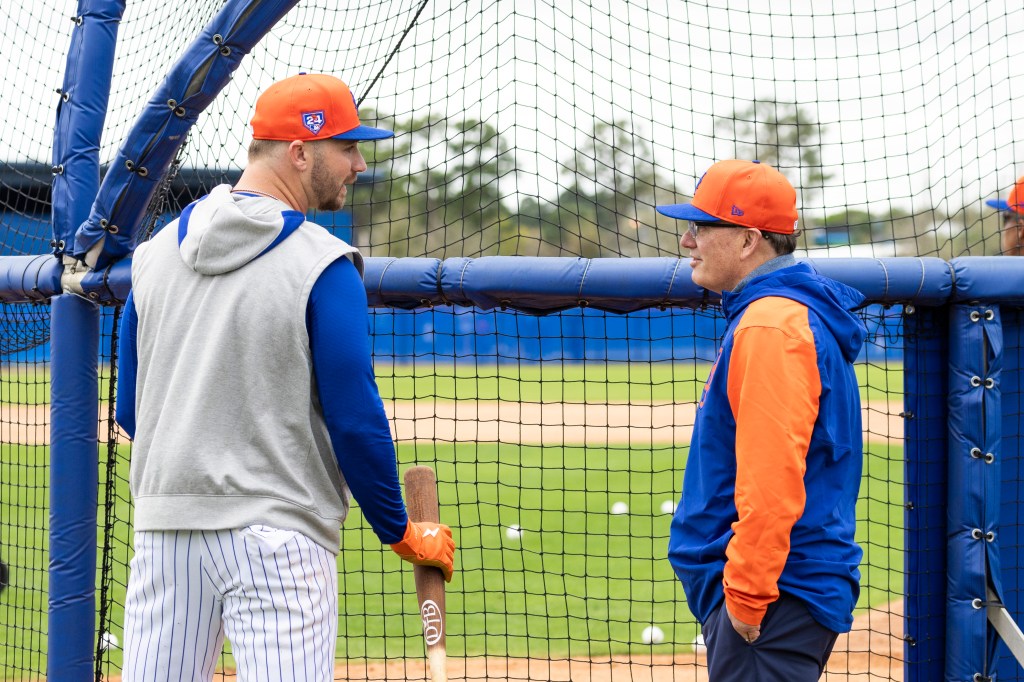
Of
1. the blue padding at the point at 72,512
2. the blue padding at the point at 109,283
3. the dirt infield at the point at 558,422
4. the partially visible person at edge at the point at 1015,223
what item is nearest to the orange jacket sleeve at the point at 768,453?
the blue padding at the point at 109,283

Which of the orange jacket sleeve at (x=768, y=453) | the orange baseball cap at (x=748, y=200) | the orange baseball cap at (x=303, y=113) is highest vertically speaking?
the orange baseball cap at (x=303, y=113)

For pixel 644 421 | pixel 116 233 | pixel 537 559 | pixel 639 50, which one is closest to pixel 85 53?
pixel 116 233

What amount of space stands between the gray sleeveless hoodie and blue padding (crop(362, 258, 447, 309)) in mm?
1197

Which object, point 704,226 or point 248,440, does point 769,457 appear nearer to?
point 704,226

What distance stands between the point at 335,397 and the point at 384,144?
17459mm

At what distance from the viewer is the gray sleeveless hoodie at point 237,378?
203 cm

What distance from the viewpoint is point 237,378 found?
80.0 inches

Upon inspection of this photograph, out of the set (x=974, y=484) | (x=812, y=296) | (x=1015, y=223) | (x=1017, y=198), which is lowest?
(x=974, y=484)

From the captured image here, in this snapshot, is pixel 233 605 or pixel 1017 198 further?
pixel 1017 198

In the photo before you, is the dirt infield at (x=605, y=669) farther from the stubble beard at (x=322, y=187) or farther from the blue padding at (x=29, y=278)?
the stubble beard at (x=322, y=187)

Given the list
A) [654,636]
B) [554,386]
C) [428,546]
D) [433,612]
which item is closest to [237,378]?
[428,546]

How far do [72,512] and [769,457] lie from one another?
251 centimetres

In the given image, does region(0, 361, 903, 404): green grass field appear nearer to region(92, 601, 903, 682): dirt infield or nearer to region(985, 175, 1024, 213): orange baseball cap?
region(92, 601, 903, 682): dirt infield

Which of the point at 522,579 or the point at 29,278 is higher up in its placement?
the point at 29,278
